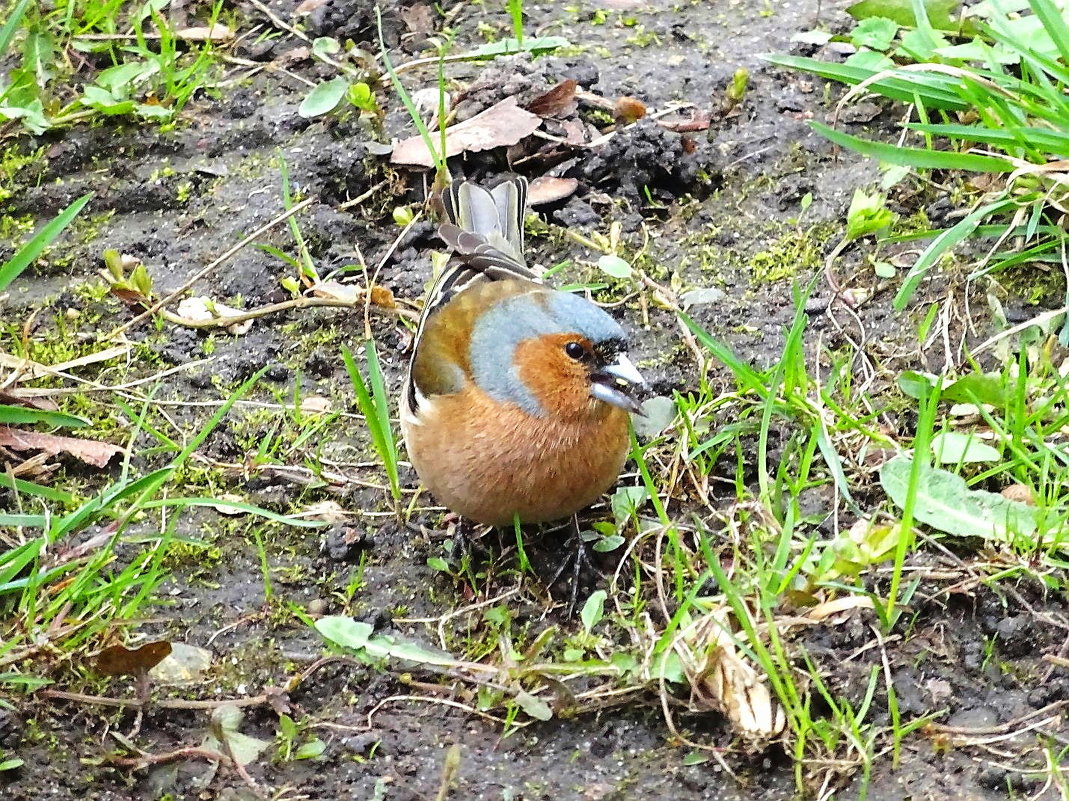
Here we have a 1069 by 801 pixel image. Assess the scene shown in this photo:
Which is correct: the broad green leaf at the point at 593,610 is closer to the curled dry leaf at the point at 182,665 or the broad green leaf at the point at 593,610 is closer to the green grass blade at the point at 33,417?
the curled dry leaf at the point at 182,665

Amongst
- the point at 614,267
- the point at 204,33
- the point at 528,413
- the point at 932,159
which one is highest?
the point at 204,33

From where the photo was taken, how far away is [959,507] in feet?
9.47

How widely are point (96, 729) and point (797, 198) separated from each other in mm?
2696

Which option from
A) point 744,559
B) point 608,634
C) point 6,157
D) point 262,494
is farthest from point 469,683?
point 6,157

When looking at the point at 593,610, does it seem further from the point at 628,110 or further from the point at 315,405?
the point at 628,110

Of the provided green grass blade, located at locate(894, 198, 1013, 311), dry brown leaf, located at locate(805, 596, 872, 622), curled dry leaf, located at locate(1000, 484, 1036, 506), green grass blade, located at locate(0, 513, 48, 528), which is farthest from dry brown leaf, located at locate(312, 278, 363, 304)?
curled dry leaf, located at locate(1000, 484, 1036, 506)

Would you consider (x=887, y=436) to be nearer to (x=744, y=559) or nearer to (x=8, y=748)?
(x=744, y=559)

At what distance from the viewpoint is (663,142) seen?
13.7 ft

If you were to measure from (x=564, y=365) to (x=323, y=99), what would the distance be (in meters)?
1.94

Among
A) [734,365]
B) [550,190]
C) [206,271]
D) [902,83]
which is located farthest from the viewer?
[550,190]

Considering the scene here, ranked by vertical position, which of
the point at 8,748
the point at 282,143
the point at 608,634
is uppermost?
the point at 282,143

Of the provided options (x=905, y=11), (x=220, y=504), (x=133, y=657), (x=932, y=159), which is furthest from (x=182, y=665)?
(x=905, y=11)

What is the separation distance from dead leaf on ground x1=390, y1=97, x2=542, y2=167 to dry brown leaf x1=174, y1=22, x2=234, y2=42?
1.05 m

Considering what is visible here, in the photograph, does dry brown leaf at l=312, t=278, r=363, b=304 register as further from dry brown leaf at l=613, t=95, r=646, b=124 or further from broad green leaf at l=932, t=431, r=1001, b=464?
broad green leaf at l=932, t=431, r=1001, b=464
